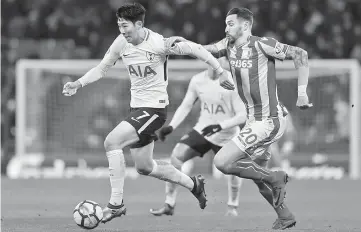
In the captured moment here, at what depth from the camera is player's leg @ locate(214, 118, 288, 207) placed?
26.0 ft

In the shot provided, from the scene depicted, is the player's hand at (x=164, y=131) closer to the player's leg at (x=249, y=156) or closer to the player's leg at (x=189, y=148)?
the player's leg at (x=189, y=148)

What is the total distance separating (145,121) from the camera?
830 cm

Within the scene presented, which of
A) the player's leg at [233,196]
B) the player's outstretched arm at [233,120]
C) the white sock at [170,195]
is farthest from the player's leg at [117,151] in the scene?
the player's leg at [233,196]

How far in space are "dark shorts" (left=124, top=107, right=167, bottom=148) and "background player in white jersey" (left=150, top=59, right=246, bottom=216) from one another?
1434mm

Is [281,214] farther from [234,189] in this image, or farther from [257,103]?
[234,189]

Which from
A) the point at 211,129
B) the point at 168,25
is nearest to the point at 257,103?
the point at 211,129

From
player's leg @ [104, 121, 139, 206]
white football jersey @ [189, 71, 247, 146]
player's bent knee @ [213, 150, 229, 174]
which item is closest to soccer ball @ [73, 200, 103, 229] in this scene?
player's leg @ [104, 121, 139, 206]

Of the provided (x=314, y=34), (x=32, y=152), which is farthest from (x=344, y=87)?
(x=32, y=152)

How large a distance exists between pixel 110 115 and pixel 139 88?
8.49 meters

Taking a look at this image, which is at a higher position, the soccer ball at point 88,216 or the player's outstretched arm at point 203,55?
the player's outstretched arm at point 203,55

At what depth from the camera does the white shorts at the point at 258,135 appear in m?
8.00

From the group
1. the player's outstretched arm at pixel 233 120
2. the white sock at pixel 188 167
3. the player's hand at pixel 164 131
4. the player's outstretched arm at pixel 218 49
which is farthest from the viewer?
the white sock at pixel 188 167

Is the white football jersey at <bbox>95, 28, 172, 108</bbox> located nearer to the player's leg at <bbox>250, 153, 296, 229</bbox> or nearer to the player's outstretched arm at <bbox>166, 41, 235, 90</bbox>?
the player's outstretched arm at <bbox>166, 41, 235, 90</bbox>

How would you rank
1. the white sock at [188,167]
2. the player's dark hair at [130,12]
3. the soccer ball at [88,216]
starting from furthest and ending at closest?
the white sock at [188,167] < the player's dark hair at [130,12] < the soccer ball at [88,216]
